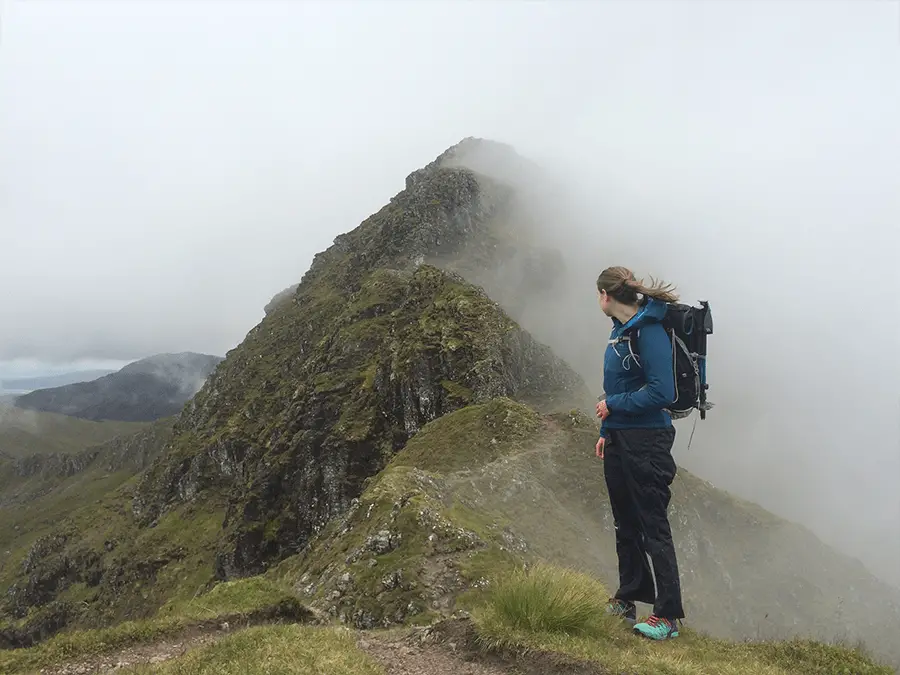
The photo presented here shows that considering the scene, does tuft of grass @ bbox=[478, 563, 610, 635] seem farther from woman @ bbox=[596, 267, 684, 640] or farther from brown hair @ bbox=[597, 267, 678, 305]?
brown hair @ bbox=[597, 267, 678, 305]

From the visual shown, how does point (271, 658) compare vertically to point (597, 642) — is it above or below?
above

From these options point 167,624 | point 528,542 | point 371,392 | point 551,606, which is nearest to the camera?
point 551,606

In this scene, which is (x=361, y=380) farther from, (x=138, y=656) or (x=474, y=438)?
(x=138, y=656)

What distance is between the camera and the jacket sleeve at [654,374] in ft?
25.2

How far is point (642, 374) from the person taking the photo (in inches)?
324

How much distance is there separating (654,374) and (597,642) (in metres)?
3.79

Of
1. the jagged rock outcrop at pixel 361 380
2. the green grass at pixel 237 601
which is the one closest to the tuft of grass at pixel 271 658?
the green grass at pixel 237 601

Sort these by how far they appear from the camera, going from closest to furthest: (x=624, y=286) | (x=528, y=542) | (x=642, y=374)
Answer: (x=642, y=374)
(x=624, y=286)
(x=528, y=542)

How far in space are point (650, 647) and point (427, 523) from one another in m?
7.19

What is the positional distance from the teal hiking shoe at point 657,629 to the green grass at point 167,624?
6947mm

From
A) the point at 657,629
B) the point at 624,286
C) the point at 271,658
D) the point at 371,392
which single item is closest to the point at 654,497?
the point at 657,629

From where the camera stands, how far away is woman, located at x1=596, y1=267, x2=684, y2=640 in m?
7.86

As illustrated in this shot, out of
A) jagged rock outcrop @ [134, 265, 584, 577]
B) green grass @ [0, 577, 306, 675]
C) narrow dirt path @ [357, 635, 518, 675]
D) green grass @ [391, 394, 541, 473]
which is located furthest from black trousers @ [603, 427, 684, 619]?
jagged rock outcrop @ [134, 265, 584, 577]

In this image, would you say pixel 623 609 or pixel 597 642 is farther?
pixel 623 609
